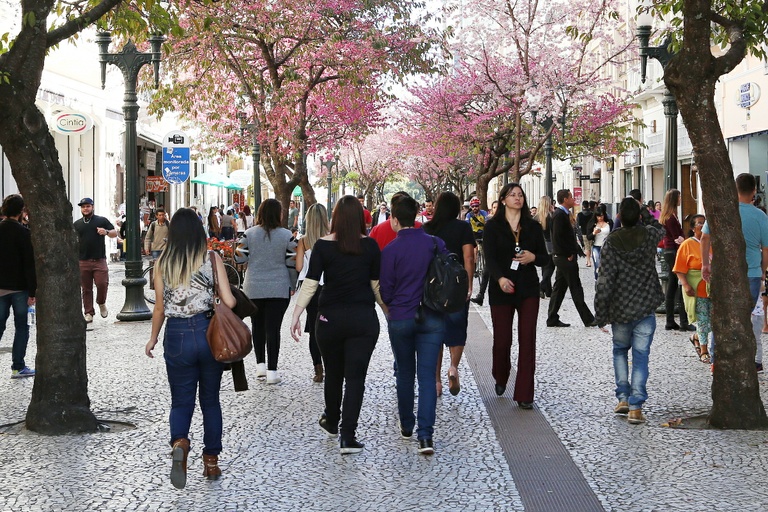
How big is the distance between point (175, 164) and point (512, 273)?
12.1m

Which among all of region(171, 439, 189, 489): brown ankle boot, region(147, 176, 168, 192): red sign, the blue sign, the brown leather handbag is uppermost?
region(147, 176, 168, 192): red sign

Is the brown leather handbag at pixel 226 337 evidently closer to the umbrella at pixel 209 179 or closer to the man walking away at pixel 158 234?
the man walking away at pixel 158 234

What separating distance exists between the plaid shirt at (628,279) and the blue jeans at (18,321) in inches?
Result: 220

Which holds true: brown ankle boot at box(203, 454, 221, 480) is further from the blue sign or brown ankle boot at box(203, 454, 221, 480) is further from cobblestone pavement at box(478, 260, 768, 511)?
the blue sign

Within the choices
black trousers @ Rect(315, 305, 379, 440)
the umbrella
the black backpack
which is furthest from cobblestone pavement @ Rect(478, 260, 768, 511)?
the umbrella

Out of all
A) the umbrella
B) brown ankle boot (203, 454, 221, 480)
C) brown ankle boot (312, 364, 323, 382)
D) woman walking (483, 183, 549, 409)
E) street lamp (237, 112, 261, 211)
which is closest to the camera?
brown ankle boot (203, 454, 221, 480)

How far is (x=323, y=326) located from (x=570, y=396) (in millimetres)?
2911

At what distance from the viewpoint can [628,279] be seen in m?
8.20

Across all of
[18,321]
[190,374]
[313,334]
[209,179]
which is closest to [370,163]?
[209,179]

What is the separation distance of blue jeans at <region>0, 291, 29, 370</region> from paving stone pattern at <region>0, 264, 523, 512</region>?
774 millimetres

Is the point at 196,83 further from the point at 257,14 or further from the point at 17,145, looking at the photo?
the point at 17,145

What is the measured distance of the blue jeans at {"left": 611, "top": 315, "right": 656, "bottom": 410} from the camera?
8094mm

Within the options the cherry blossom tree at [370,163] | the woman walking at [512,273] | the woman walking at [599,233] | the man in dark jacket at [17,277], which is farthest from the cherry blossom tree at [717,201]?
the cherry blossom tree at [370,163]

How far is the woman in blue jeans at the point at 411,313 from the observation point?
7.29 metres
